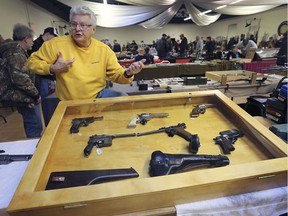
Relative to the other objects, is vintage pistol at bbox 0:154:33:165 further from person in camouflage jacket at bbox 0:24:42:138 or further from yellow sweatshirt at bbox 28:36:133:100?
person in camouflage jacket at bbox 0:24:42:138

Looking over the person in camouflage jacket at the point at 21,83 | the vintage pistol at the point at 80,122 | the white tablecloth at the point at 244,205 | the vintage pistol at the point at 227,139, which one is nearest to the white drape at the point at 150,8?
the person in camouflage jacket at the point at 21,83

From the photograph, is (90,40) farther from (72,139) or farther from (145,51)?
(145,51)

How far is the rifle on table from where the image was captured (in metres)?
0.84

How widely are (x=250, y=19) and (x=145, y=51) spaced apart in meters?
9.97

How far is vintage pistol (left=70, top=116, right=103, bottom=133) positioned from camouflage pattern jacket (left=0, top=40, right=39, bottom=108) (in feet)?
→ 3.77

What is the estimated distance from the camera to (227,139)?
2.93 ft

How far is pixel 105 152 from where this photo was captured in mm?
857

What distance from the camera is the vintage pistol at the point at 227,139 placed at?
2.73ft

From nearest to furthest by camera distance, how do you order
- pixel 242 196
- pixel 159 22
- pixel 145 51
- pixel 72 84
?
pixel 242 196 < pixel 72 84 < pixel 145 51 < pixel 159 22

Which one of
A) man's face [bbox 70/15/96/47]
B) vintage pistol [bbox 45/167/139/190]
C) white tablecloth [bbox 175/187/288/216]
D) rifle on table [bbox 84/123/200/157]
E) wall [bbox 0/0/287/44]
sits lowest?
white tablecloth [bbox 175/187/288/216]

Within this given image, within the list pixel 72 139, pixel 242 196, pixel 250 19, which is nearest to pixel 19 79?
pixel 72 139

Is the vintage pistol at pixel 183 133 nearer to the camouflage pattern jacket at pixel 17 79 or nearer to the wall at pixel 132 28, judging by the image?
the camouflage pattern jacket at pixel 17 79

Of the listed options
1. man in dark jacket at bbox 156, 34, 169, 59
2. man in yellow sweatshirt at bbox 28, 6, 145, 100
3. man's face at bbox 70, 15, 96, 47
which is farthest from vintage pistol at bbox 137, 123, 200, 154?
man in dark jacket at bbox 156, 34, 169, 59

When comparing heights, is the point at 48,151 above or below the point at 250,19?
below
